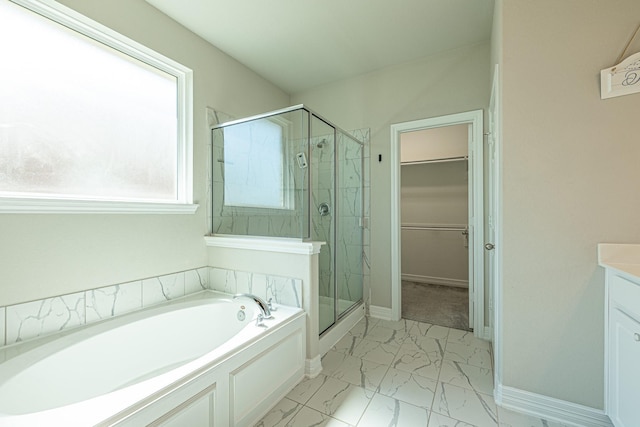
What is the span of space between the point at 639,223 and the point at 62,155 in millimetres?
3083

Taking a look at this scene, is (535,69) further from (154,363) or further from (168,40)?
(154,363)

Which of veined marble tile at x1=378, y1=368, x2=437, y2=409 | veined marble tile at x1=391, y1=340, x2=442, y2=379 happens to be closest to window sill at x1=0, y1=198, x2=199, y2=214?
veined marble tile at x1=378, y1=368, x2=437, y2=409

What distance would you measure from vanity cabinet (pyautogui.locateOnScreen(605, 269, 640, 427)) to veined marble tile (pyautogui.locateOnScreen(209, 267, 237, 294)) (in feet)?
7.35

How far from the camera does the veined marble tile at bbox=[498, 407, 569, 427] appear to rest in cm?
140

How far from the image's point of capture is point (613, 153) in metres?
1.31

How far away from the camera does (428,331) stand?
100 inches

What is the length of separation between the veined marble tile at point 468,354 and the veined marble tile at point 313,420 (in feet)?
3.68

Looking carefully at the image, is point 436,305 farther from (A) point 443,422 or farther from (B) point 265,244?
(B) point 265,244

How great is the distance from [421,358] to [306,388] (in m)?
0.95

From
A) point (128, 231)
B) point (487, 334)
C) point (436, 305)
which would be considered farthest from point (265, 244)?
point (436, 305)

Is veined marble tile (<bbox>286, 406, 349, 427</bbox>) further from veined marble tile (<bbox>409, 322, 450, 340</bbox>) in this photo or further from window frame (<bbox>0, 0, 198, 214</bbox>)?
window frame (<bbox>0, 0, 198, 214</bbox>)

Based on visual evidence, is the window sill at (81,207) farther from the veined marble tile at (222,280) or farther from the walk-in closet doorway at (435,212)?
the walk-in closet doorway at (435,212)

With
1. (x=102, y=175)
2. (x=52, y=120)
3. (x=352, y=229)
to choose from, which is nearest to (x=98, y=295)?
(x=102, y=175)

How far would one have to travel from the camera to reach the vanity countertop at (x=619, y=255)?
1248 mm
